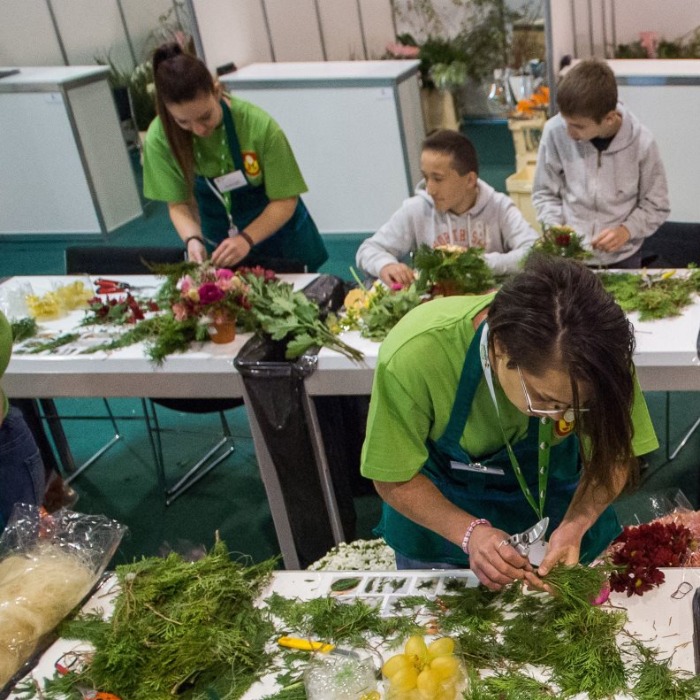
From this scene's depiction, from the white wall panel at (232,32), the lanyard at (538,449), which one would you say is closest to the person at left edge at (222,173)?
the lanyard at (538,449)

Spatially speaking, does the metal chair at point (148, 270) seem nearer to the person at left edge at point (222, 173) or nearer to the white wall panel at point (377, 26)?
the person at left edge at point (222, 173)

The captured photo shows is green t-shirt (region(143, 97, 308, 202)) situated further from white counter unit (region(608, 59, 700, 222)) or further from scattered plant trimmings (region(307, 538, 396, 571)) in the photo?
white counter unit (region(608, 59, 700, 222))

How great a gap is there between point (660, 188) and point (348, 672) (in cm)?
265

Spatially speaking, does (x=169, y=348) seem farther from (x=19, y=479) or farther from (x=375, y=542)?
(x=375, y=542)

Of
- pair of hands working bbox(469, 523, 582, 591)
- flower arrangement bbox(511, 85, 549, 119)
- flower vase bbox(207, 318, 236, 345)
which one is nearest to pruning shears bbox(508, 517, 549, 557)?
pair of hands working bbox(469, 523, 582, 591)

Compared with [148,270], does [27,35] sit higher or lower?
higher

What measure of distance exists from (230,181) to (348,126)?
287cm

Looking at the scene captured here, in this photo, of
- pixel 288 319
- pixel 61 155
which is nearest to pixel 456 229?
pixel 288 319

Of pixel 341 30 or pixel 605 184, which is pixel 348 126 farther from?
pixel 605 184

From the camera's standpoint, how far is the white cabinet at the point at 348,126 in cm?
628

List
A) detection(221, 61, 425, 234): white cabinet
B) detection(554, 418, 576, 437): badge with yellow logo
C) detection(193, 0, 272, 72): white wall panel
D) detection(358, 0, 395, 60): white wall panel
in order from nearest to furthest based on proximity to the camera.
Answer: detection(554, 418, 576, 437): badge with yellow logo
detection(193, 0, 272, 72): white wall panel
detection(221, 61, 425, 234): white cabinet
detection(358, 0, 395, 60): white wall panel

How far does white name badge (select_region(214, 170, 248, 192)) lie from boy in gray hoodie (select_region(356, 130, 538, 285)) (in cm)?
57

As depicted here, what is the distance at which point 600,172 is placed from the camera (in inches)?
146

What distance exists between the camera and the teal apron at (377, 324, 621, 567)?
1.92 meters
